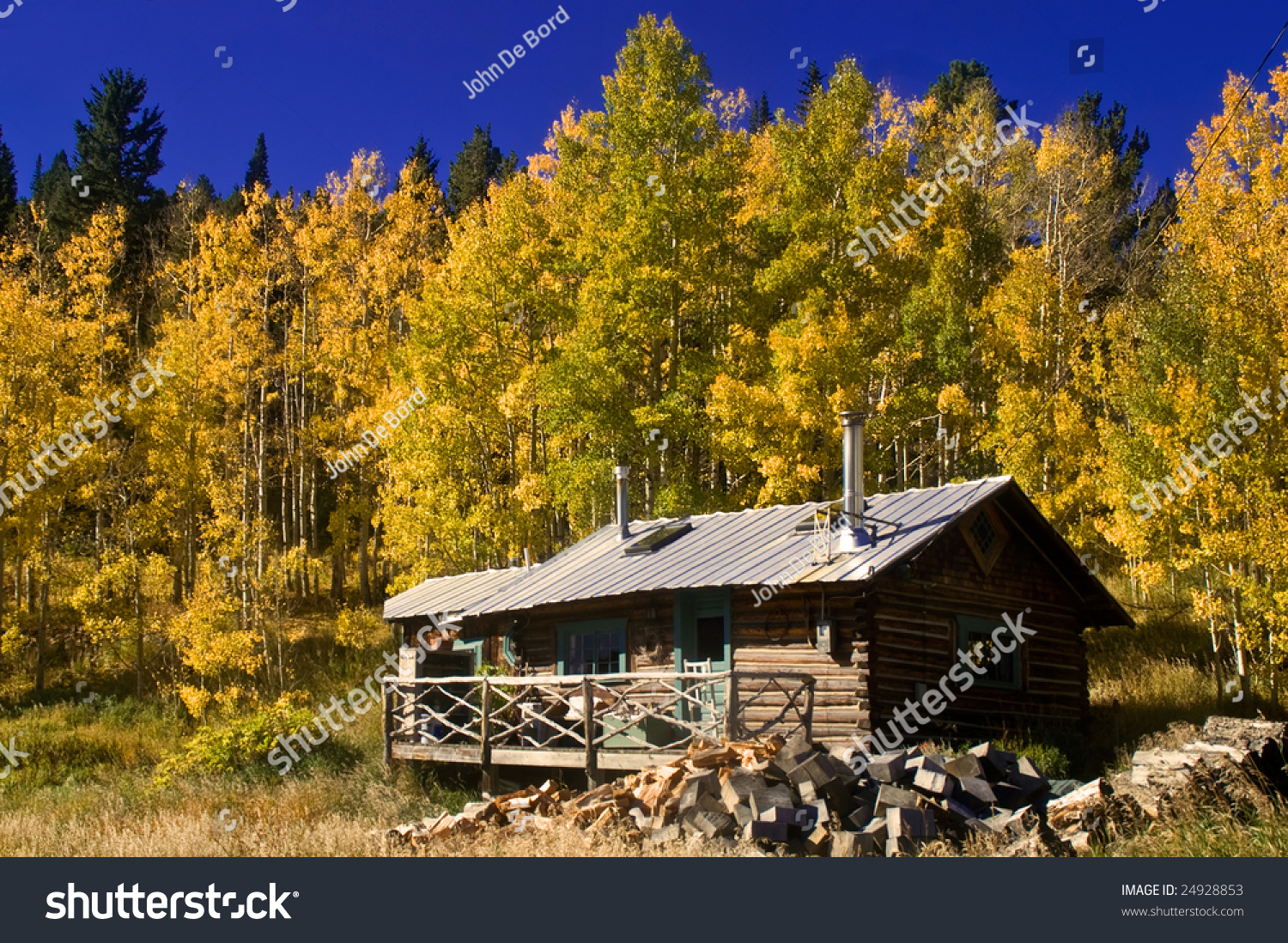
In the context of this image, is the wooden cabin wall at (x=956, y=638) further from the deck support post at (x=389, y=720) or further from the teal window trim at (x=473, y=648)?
the teal window trim at (x=473, y=648)

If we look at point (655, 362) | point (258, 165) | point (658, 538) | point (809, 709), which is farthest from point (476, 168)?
point (809, 709)

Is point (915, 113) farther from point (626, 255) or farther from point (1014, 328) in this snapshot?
point (626, 255)

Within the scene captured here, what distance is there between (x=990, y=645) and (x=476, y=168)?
39342mm

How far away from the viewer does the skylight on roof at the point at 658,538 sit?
20734 millimetres

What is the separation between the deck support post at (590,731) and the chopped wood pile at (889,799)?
1.87 meters

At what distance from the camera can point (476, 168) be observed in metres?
51.2

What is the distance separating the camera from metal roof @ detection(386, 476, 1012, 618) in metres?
16.5

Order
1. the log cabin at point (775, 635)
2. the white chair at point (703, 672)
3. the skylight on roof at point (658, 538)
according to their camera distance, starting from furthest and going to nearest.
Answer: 1. the skylight on roof at point (658, 538)
2. the white chair at point (703, 672)
3. the log cabin at point (775, 635)

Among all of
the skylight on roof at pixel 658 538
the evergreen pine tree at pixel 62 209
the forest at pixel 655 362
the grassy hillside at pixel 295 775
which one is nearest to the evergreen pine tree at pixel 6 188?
the evergreen pine tree at pixel 62 209

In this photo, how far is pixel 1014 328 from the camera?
81.6 ft

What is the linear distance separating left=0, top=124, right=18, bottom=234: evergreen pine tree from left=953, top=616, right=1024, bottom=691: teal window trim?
40.8 m

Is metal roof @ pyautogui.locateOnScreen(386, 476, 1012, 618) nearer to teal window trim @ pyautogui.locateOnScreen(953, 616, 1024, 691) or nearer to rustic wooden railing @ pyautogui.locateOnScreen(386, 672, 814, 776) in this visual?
rustic wooden railing @ pyautogui.locateOnScreen(386, 672, 814, 776)

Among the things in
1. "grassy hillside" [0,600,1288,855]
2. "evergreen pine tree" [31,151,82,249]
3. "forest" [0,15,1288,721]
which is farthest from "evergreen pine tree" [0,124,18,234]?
"grassy hillside" [0,600,1288,855]
